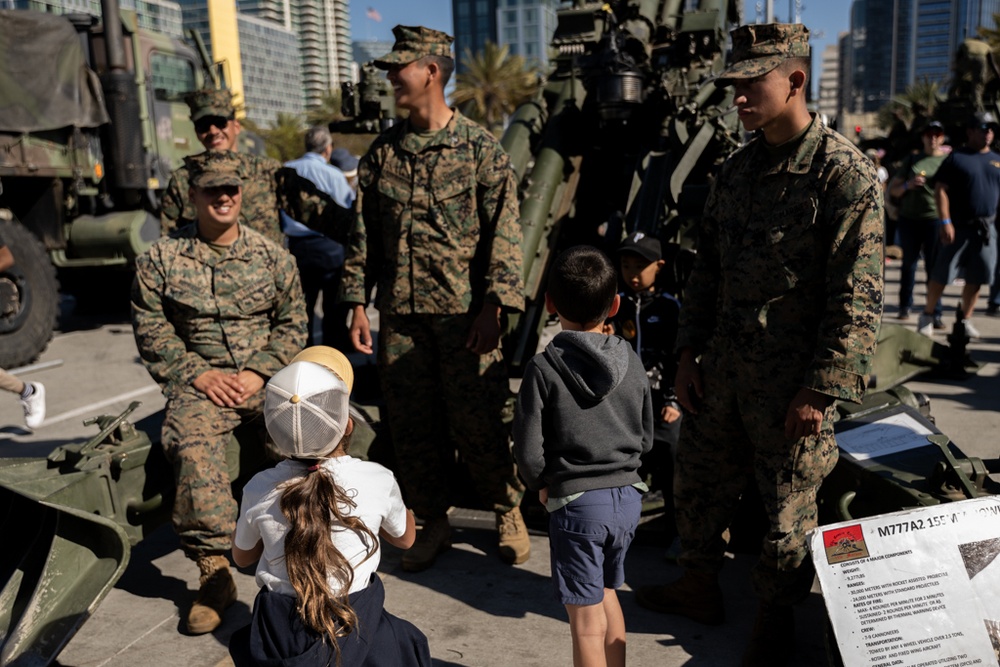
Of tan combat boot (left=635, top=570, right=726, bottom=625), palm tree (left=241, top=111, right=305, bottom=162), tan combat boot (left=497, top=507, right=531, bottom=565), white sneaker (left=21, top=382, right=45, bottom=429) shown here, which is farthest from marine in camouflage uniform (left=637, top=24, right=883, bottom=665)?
palm tree (left=241, top=111, right=305, bottom=162)

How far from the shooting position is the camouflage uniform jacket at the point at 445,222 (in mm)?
3713

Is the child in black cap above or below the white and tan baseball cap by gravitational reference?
below

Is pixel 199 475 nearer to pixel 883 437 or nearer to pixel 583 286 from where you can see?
pixel 583 286

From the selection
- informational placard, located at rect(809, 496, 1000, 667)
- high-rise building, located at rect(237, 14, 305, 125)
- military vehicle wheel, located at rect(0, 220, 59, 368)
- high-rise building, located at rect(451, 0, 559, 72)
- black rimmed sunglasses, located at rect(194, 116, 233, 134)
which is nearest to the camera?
informational placard, located at rect(809, 496, 1000, 667)

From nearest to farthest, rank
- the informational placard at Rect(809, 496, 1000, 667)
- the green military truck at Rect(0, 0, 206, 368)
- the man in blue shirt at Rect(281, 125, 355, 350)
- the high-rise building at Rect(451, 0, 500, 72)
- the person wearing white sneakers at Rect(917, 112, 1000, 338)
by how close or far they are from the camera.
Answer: the informational placard at Rect(809, 496, 1000, 667) < the man in blue shirt at Rect(281, 125, 355, 350) < the person wearing white sneakers at Rect(917, 112, 1000, 338) < the green military truck at Rect(0, 0, 206, 368) < the high-rise building at Rect(451, 0, 500, 72)

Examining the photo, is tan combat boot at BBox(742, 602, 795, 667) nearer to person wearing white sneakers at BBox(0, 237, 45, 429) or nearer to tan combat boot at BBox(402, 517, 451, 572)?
tan combat boot at BBox(402, 517, 451, 572)

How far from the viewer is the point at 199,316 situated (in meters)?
3.63

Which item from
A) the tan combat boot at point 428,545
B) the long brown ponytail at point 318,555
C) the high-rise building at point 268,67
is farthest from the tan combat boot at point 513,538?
the high-rise building at point 268,67

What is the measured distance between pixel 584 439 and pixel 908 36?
196720mm

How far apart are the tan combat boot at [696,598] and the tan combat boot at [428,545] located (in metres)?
0.95

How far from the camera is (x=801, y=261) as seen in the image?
8.96ft

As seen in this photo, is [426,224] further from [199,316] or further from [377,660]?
[377,660]

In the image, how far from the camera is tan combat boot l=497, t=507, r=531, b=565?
371 cm

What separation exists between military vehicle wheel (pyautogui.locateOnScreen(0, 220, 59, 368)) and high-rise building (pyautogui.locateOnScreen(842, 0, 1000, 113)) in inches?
6685
